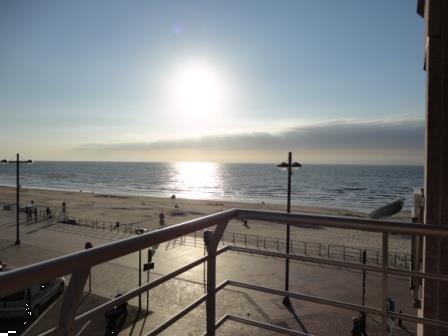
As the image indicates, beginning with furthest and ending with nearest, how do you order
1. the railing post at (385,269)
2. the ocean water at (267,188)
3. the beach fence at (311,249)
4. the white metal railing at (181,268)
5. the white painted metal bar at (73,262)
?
the ocean water at (267,188) → the beach fence at (311,249) → the railing post at (385,269) → the white metal railing at (181,268) → the white painted metal bar at (73,262)

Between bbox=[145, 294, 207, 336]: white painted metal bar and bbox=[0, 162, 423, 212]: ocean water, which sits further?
bbox=[0, 162, 423, 212]: ocean water

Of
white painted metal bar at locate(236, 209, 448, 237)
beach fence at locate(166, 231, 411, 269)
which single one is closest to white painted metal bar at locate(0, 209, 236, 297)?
white painted metal bar at locate(236, 209, 448, 237)

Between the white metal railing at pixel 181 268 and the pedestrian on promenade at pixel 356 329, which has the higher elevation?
the white metal railing at pixel 181 268

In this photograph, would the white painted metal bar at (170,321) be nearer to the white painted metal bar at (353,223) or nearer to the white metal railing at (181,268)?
the white metal railing at (181,268)

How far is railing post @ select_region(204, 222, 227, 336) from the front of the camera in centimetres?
242

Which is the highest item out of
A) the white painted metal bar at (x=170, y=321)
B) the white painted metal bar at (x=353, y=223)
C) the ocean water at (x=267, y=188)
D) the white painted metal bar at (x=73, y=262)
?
the white painted metal bar at (x=353, y=223)

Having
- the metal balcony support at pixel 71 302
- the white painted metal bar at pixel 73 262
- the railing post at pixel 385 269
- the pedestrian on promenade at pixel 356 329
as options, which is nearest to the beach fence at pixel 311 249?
the pedestrian on promenade at pixel 356 329

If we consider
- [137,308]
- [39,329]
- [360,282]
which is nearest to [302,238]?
[360,282]

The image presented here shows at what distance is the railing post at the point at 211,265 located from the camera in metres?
2.42

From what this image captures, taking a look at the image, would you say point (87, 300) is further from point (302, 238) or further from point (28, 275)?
point (302, 238)

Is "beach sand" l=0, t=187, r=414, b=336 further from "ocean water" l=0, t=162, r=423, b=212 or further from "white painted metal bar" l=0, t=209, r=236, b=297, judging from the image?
"ocean water" l=0, t=162, r=423, b=212

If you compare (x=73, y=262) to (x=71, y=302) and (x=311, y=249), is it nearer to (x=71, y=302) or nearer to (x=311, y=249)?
(x=71, y=302)

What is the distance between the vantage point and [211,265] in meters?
2.46

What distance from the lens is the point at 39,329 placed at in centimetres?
930
